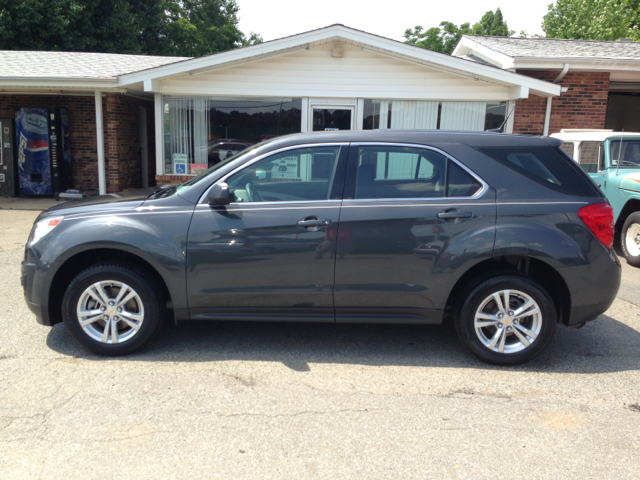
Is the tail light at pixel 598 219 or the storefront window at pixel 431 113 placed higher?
the storefront window at pixel 431 113

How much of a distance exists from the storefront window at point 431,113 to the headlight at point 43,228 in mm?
7942

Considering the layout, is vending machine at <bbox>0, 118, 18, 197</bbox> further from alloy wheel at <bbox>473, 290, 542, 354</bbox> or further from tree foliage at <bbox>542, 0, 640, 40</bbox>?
tree foliage at <bbox>542, 0, 640, 40</bbox>

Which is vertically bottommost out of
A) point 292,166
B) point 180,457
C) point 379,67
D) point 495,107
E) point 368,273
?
point 180,457

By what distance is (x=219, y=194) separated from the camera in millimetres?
3922

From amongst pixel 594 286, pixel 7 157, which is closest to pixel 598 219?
pixel 594 286

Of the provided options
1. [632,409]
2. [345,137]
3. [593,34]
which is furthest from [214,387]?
[593,34]

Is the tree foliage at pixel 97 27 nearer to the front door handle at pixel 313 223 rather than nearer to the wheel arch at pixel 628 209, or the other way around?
the front door handle at pixel 313 223

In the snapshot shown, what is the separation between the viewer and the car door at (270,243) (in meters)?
3.98

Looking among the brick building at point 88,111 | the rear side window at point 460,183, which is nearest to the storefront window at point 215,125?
the brick building at point 88,111

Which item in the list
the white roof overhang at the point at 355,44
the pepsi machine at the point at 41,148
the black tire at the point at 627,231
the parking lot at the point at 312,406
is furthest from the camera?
the pepsi machine at the point at 41,148

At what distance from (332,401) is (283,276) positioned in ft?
3.37

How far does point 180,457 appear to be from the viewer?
288 centimetres

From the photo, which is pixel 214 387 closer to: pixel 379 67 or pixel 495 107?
pixel 379 67

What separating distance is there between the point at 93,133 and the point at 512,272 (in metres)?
12.3
